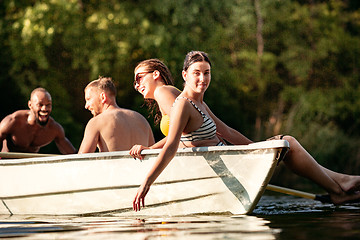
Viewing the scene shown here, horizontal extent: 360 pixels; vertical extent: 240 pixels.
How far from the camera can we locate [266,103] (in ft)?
67.7

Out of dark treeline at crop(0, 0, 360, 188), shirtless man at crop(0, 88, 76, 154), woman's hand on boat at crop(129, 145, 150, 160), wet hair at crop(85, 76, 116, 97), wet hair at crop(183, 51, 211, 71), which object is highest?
dark treeline at crop(0, 0, 360, 188)

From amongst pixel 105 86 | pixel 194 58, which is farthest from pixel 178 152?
pixel 105 86

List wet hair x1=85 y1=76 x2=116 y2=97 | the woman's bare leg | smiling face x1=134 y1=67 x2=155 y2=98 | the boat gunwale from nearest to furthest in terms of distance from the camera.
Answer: the boat gunwale → the woman's bare leg → smiling face x1=134 y1=67 x2=155 y2=98 → wet hair x1=85 y1=76 x2=116 y2=97

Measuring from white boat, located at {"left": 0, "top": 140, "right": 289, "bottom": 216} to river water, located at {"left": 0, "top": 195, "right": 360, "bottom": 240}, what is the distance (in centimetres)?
11

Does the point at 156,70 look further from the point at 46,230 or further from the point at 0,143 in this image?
the point at 0,143

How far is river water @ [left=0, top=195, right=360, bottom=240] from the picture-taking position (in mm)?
3688

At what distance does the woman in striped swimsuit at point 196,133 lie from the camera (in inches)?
175

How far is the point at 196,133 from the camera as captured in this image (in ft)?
15.5

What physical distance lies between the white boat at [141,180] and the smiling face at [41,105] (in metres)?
1.48

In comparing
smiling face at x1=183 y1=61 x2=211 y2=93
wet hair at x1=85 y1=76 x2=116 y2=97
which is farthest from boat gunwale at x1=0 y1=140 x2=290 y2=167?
wet hair at x1=85 y1=76 x2=116 y2=97

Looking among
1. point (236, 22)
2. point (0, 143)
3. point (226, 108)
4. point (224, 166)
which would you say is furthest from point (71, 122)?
point (224, 166)

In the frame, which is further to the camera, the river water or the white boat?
the white boat

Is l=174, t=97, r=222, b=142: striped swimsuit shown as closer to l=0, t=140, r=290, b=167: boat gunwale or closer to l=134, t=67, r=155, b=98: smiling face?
l=0, t=140, r=290, b=167: boat gunwale

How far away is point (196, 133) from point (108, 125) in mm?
862
